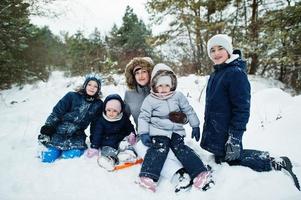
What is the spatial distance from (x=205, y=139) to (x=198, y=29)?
9895mm

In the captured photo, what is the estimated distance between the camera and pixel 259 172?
2953mm

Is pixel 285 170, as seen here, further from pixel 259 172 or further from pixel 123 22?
pixel 123 22

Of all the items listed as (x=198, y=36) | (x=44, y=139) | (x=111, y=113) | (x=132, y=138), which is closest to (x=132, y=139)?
(x=132, y=138)

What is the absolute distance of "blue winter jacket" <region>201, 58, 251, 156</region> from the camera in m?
2.87

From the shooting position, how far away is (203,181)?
286 centimetres

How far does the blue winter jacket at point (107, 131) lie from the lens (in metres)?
3.67

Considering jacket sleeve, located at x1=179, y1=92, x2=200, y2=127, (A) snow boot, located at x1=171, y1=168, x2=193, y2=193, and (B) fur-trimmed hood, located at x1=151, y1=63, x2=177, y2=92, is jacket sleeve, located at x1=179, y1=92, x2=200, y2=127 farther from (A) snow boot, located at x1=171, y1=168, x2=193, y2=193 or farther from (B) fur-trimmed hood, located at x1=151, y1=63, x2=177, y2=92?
(A) snow boot, located at x1=171, y1=168, x2=193, y2=193

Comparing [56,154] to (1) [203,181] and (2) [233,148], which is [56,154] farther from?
(2) [233,148]

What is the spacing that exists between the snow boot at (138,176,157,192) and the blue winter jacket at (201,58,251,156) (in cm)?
77

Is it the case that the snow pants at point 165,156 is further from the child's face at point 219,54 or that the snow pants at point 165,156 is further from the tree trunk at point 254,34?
the tree trunk at point 254,34

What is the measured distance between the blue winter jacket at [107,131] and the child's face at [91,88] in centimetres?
25

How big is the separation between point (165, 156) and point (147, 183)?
1.27ft

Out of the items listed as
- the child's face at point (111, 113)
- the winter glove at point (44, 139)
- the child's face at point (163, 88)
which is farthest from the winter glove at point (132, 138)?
the winter glove at point (44, 139)

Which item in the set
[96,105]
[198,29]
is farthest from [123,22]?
[96,105]
